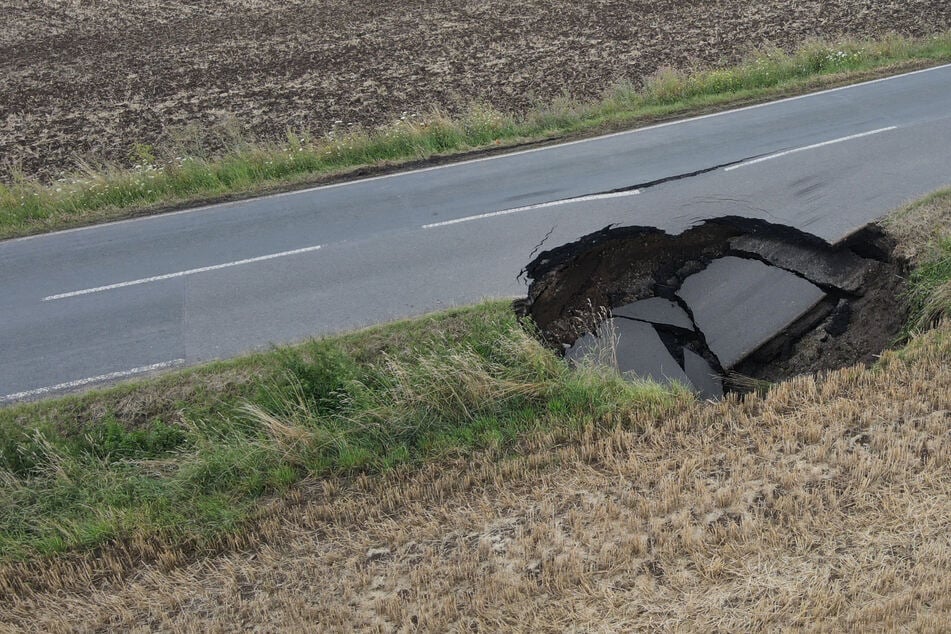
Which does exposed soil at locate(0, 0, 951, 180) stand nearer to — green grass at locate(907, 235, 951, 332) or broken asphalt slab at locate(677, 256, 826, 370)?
broken asphalt slab at locate(677, 256, 826, 370)

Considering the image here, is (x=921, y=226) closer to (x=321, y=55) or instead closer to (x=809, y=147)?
(x=809, y=147)

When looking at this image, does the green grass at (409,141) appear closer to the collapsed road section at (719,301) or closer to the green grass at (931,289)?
the collapsed road section at (719,301)

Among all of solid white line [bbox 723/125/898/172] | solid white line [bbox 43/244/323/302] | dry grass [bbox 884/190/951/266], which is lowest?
solid white line [bbox 43/244/323/302]

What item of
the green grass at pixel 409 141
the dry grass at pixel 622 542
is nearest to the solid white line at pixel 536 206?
the green grass at pixel 409 141

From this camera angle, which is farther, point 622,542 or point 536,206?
point 536,206

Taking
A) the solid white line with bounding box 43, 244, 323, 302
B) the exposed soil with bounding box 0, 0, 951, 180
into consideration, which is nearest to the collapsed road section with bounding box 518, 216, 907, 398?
the solid white line with bounding box 43, 244, 323, 302

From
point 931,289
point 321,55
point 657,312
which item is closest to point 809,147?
point 931,289
